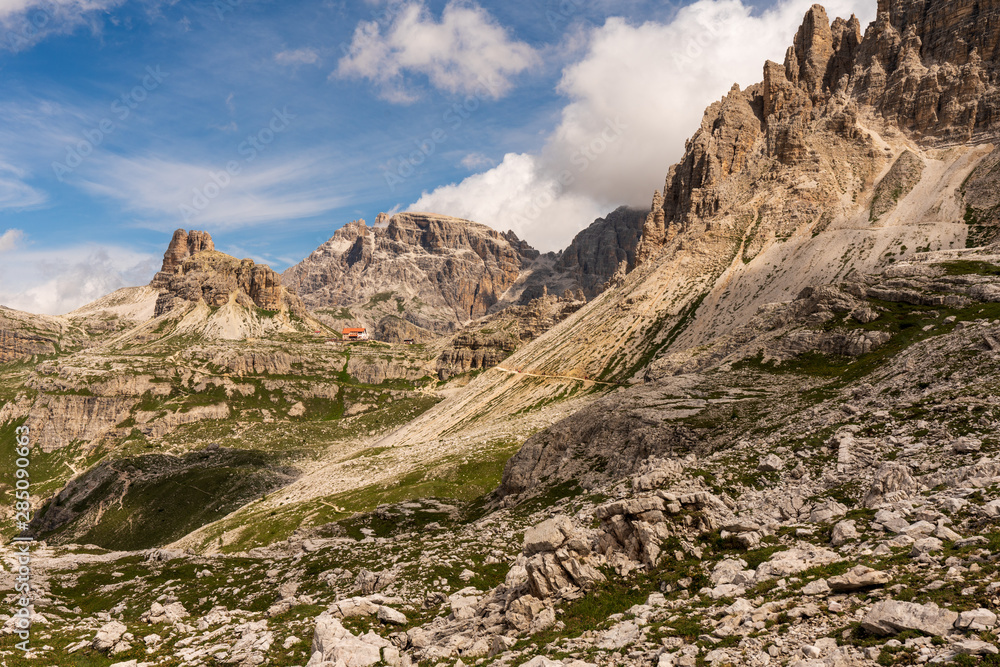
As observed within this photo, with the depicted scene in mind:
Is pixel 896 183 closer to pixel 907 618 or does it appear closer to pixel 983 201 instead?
pixel 983 201

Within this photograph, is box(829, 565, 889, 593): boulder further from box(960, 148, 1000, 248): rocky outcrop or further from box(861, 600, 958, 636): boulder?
box(960, 148, 1000, 248): rocky outcrop

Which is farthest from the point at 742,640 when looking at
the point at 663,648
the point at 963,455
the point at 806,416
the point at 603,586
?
the point at 806,416

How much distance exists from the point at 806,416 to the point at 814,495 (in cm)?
1529

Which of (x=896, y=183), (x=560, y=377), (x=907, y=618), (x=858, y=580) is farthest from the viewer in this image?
(x=896, y=183)

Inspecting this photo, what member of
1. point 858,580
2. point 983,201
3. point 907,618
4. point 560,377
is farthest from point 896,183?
point 907,618

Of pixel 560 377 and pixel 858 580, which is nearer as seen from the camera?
pixel 858 580

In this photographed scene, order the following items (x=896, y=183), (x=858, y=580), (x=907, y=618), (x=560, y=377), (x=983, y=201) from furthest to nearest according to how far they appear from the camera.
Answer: (x=896, y=183), (x=560, y=377), (x=983, y=201), (x=858, y=580), (x=907, y=618)

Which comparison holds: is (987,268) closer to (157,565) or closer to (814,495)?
(814,495)

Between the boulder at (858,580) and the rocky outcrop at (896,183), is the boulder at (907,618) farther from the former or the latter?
the rocky outcrop at (896,183)

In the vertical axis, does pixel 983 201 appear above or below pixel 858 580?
above

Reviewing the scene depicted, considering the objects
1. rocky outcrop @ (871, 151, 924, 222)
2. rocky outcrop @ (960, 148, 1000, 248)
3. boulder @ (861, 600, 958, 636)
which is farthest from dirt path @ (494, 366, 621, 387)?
boulder @ (861, 600, 958, 636)

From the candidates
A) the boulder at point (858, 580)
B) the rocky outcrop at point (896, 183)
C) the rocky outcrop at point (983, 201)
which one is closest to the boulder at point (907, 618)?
the boulder at point (858, 580)

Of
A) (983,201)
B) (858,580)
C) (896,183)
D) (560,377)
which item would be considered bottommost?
(858,580)

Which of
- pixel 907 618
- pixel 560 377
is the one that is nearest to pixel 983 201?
pixel 560 377
